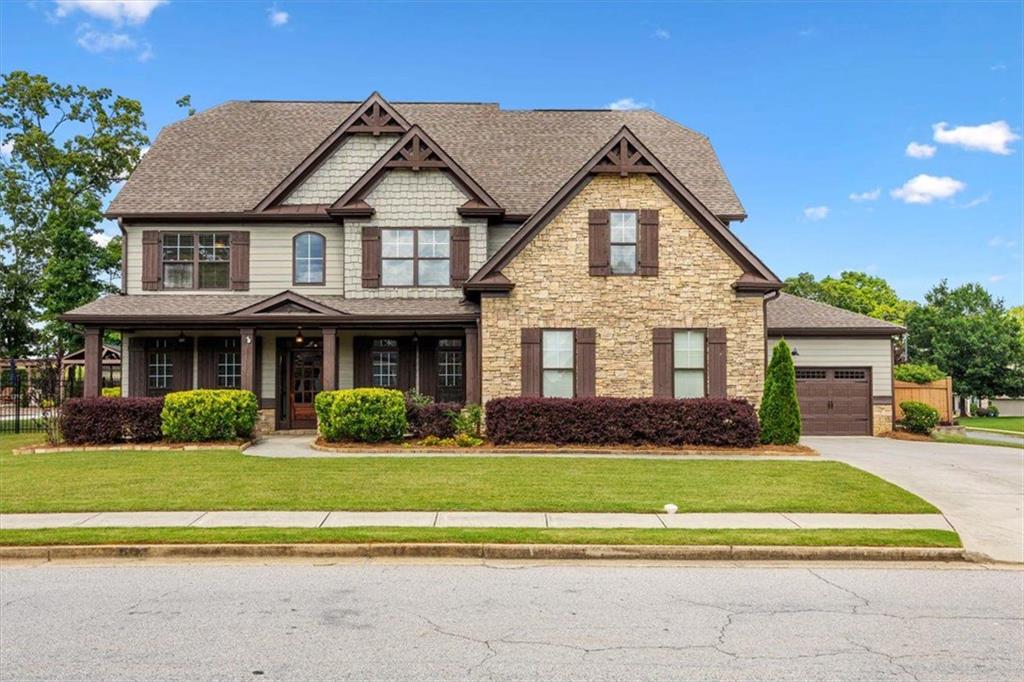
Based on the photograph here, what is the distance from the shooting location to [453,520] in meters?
9.32

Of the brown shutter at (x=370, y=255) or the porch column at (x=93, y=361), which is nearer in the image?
the porch column at (x=93, y=361)

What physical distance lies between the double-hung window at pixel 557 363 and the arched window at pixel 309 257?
740 centimetres

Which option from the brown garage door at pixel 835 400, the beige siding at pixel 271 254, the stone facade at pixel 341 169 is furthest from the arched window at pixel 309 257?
the brown garage door at pixel 835 400

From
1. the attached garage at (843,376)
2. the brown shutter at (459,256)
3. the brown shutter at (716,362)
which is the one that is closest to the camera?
the brown shutter at (716,362)

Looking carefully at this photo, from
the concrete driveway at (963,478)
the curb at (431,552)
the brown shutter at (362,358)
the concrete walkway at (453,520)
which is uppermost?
the brown shutter at (362,358)

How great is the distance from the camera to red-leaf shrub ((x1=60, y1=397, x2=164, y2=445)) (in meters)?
17.2

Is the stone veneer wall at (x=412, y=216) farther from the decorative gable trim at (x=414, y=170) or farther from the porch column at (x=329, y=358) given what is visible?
the porch column at (x=329, y=358)

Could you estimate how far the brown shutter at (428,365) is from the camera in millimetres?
20984

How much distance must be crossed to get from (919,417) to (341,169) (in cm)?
1894

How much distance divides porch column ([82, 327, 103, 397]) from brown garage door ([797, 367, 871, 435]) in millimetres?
20121

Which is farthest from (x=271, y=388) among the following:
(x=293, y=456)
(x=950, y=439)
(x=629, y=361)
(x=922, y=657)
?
(x=950, y=439)

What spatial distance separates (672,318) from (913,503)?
863 centimetres

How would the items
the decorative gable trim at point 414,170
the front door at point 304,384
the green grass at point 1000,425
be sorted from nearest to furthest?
Result: 1. the decorative gable trim at point 414,170
2. the front door at point 304,384
3. the green grass at point 1000,425

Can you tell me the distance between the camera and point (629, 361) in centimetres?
1850
